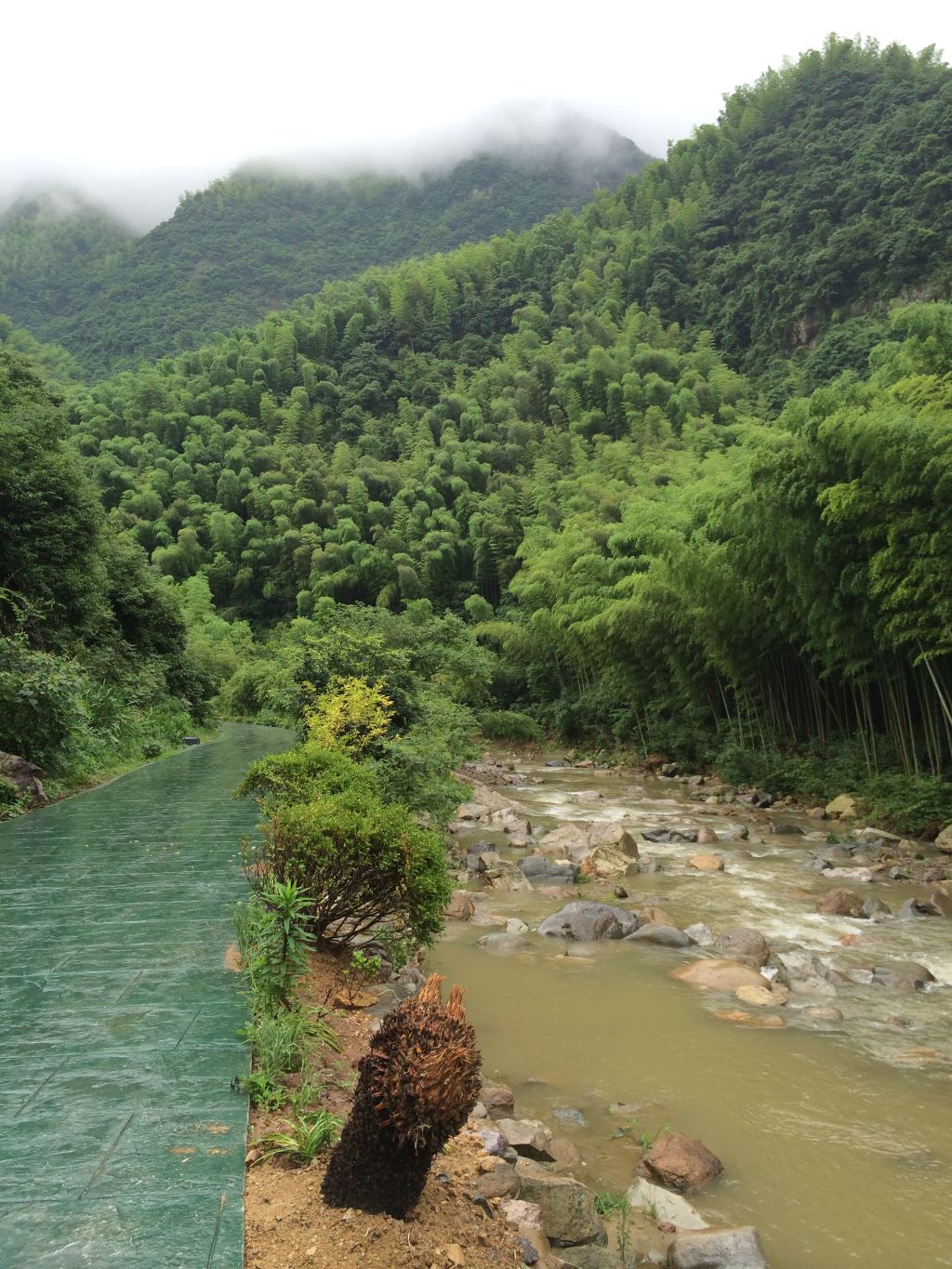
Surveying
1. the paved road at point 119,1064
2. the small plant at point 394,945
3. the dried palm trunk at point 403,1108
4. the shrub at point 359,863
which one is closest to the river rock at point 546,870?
the paved road at point 119,1064

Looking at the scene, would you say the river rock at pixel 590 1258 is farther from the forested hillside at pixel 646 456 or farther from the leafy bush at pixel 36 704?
the forested hillside at pixel 646 456

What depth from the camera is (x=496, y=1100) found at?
3.94m

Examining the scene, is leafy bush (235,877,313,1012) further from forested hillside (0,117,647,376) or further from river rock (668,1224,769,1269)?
forested hillside (0,117,647,376)

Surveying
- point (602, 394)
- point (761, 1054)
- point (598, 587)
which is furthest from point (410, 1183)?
point (602, 394)

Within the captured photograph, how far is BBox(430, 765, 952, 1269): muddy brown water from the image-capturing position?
3.38 meters

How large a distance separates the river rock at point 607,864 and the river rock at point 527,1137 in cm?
596

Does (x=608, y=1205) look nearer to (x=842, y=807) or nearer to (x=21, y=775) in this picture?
(x=21, y=775)

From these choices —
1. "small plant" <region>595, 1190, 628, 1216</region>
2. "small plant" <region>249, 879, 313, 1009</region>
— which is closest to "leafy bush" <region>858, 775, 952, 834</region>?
"small plant" <region>595, 1190, 628, 1216</region>

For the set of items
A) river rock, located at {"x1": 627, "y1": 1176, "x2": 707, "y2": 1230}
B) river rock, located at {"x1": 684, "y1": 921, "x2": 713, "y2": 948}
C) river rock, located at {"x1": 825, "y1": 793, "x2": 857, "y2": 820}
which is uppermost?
river rock, located at {"x1": 627, "y1": 1176, "x2": 707, "y2": 1230}

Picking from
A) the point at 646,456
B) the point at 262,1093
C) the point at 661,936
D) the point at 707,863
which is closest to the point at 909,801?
the point at 707,863

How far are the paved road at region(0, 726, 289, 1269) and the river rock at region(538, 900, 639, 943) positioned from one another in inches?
110

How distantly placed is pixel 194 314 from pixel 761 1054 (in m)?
101

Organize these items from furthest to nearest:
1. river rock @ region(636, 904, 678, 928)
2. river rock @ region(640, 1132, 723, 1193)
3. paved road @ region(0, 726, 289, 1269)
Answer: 1. river rock @ region(636, 904, 678, 928)
2. river rock @ region(640, 1132, 723, 1193)
3. paved road @ region(0, 726, 289, 1269)

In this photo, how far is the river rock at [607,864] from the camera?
9.65 meters
